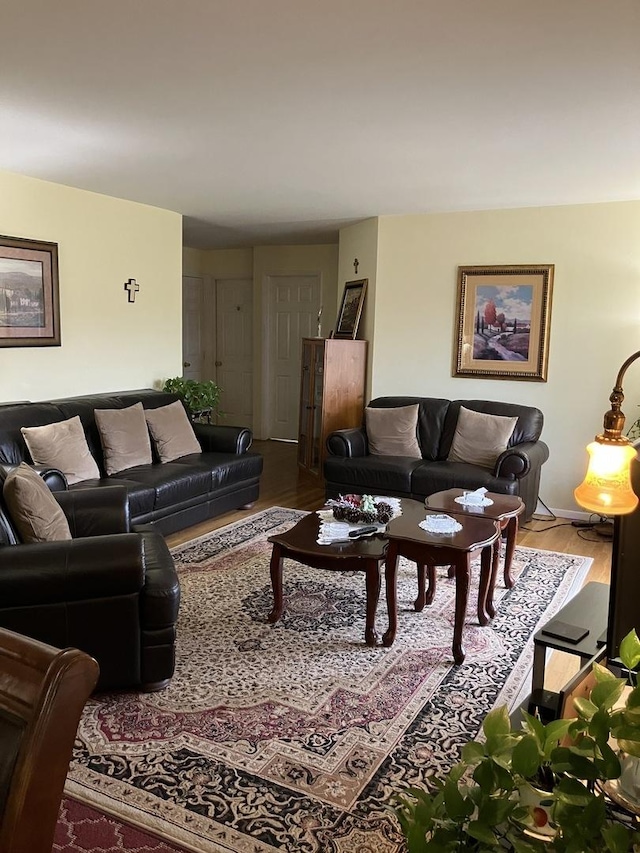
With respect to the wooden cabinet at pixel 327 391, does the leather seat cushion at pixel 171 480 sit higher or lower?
lower

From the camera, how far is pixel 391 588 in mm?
3188

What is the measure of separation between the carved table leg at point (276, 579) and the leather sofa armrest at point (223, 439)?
2238mm

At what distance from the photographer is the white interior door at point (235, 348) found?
8.91m

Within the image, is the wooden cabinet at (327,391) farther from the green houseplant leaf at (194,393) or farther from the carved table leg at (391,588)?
the carved table leg at (391,588)

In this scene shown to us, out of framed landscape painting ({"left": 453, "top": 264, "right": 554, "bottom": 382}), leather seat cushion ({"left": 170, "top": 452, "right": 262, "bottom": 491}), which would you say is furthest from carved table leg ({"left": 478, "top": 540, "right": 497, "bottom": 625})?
framed landscape painting ({"left": 453, "top": 264, "right": 554, "bottom": 382})

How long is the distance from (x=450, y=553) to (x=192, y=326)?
664 cm

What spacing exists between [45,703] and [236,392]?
823cm

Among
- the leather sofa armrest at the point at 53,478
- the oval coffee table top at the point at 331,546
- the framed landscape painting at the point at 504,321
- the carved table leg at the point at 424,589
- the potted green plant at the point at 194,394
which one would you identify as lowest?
the carved table leg at the point at 424,589

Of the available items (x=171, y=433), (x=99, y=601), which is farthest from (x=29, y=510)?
(x=171, y=433)

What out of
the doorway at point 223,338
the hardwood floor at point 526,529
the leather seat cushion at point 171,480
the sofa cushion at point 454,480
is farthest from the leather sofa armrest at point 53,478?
the doorway at point 223,338

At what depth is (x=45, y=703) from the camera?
0.99 m

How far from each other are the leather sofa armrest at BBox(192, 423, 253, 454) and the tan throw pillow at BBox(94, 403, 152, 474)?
61 centimetres

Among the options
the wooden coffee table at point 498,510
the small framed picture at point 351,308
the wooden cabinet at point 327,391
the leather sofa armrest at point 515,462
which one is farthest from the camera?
the small framed picture at point 351,308

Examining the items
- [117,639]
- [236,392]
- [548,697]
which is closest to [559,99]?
[548,697]
